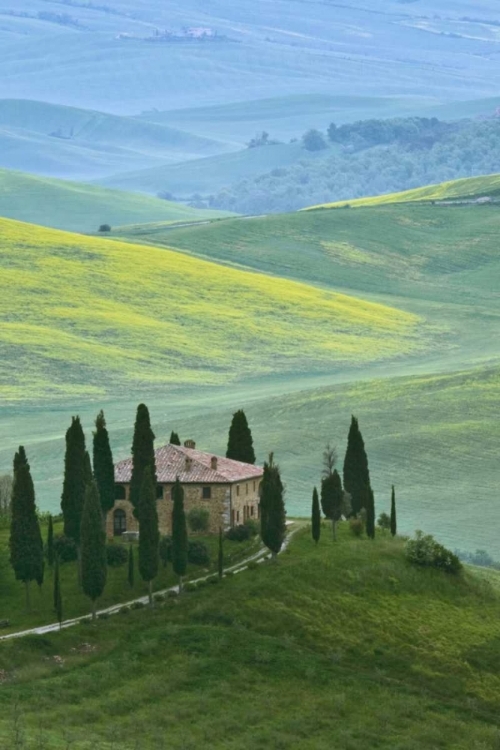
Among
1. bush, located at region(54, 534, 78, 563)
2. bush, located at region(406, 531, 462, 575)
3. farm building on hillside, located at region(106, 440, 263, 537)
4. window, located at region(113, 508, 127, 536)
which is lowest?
bush, located at region(406, 531, 462, 575)

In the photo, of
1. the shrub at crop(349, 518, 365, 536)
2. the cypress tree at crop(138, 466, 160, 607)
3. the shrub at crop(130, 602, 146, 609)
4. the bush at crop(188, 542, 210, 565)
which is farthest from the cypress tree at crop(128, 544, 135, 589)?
the shrub at crop(349, 518, 365, 536)

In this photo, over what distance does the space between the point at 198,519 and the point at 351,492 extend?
11304 millimetres

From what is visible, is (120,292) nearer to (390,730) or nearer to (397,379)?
(397,379)

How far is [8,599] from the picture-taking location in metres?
71.1

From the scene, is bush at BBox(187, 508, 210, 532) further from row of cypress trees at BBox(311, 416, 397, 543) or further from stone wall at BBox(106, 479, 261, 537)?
row of cypress trees at BBox(311, 416, 397, 543)

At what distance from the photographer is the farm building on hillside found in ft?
259

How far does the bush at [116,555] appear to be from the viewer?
7425 cm

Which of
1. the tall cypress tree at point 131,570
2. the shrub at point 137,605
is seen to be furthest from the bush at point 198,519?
the shrub at point 137,605

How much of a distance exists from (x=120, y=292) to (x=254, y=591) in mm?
111354

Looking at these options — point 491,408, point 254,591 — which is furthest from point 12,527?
point 491,408

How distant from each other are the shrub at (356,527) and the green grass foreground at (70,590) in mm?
5804

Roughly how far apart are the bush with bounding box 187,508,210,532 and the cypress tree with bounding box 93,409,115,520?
2.98 m

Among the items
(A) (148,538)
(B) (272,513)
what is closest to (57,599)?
(A) (148,538)

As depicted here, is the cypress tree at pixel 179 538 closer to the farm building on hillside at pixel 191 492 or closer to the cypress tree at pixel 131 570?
the cypress tree at pixel 131 570
